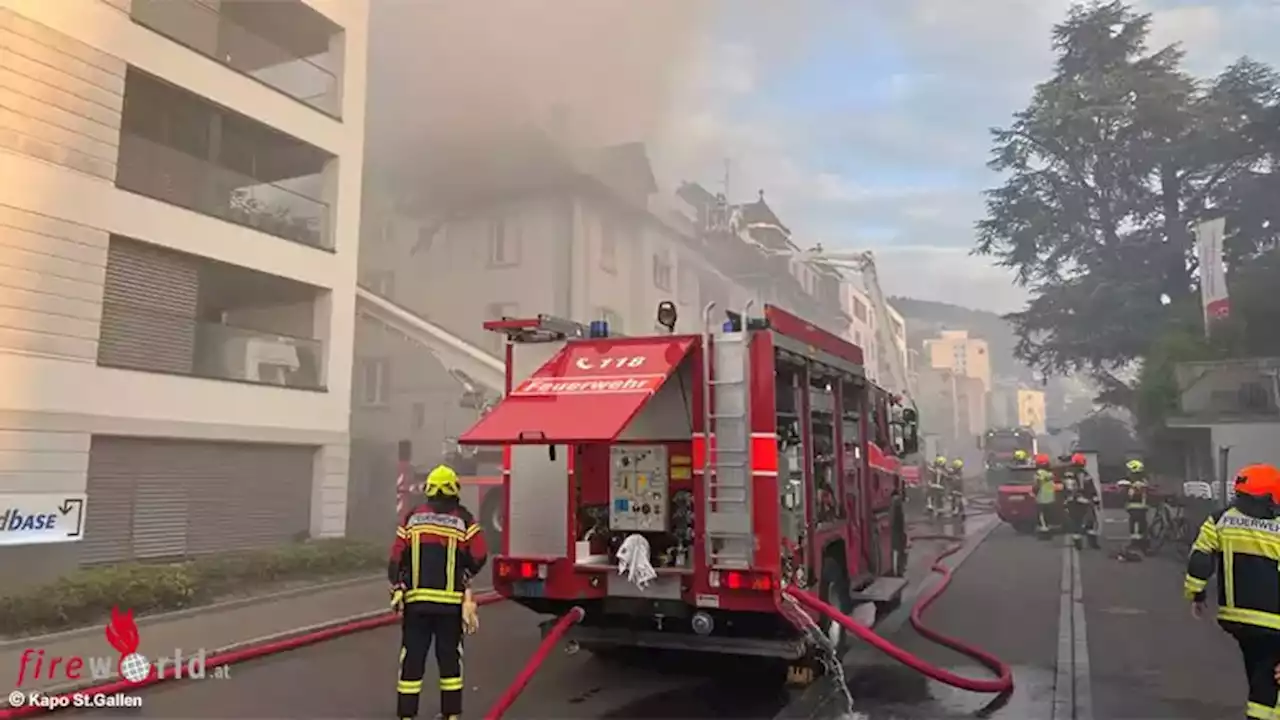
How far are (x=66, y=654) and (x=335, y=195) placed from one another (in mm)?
8440

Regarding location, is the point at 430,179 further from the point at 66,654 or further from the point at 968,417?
the point at 968,417

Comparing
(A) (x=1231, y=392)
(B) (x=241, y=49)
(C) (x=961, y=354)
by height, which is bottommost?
(A) (x=1231, y=392)

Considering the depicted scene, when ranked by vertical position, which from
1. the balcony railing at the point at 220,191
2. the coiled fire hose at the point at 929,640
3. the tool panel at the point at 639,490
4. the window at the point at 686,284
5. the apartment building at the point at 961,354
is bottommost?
the coiled fire hose at the point at 929,640

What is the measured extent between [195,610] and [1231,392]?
14.8 m

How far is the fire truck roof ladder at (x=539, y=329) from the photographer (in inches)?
233

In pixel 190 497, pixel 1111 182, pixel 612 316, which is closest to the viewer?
pixel 190 497

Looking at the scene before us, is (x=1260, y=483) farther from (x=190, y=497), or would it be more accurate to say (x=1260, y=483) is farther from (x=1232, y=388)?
(x=1232, y=388)

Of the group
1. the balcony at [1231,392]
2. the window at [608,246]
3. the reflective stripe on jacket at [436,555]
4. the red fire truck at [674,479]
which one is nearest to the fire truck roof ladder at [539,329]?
the red fire truck at [674,479]

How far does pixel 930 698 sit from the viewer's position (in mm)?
5578

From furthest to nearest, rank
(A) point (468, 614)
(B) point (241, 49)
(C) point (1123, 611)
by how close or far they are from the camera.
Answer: (B) point (241, 49)
(C) point (1123, 611)
(A) point (468, 614)

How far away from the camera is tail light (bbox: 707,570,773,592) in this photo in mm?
5016

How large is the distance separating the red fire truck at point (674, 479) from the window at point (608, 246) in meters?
12.6

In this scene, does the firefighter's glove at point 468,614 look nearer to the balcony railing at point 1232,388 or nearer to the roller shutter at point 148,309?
the roller shutter at point 148,309

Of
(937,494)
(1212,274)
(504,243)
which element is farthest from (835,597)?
(937,494)
